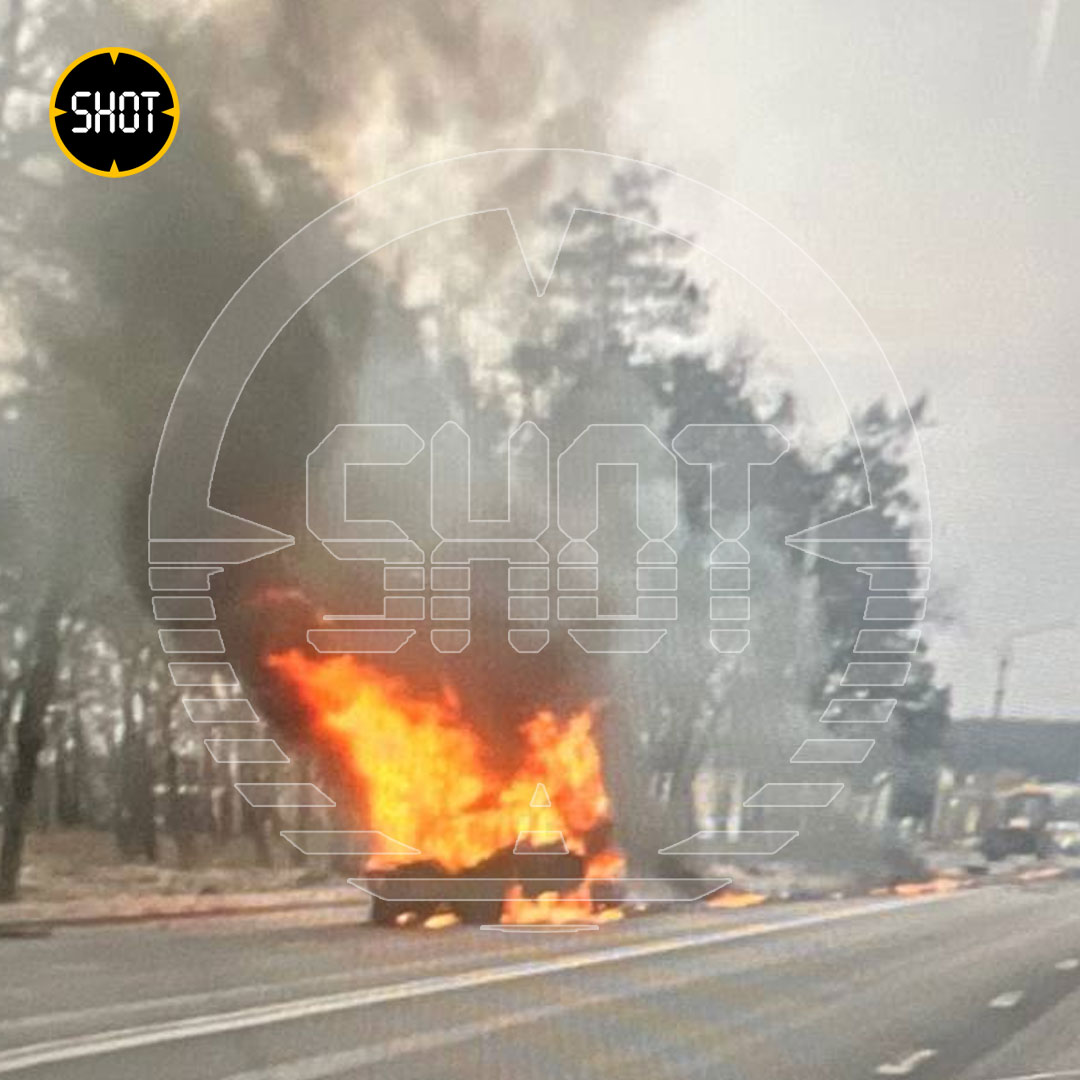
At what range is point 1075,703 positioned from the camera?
424 centimetres

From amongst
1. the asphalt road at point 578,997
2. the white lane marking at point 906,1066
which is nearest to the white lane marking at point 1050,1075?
the asphalt road at point 578,997

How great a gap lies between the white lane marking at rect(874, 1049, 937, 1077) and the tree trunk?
2.74m

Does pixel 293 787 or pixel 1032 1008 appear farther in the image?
pixel 293 787

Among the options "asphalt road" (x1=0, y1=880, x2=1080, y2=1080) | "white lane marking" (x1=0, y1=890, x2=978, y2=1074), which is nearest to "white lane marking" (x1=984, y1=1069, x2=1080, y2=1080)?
"asphalt road" (x1=0, y1=880, x2=1080, y2=1080)

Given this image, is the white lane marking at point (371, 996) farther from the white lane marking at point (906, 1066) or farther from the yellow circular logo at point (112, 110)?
the yellow circular logo at point (112, 110)

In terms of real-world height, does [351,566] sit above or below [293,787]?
above

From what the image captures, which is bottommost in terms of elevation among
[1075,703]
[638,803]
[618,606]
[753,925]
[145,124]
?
[753,925]

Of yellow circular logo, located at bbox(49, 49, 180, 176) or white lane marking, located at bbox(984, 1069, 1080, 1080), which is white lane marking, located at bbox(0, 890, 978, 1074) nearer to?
white lane marking, located at bbox(984, 1069, 1080, 1080)

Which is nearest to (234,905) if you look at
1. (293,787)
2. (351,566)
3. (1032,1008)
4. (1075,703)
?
(293,787)

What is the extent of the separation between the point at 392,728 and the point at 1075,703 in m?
2.25

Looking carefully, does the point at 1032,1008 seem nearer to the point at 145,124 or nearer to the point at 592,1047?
the point at 592,1047

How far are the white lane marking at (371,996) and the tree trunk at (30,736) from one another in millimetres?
585

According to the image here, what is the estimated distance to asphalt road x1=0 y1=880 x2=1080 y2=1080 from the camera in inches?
151

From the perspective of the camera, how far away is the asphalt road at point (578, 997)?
151 inches
